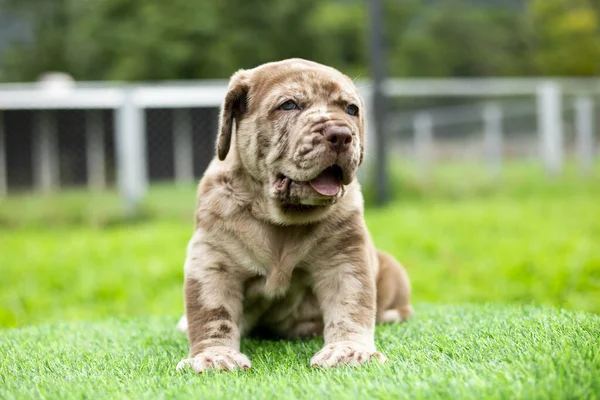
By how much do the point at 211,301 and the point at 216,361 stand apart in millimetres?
323

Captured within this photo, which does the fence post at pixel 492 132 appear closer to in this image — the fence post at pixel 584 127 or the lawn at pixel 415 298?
the lawn at pixel 415 298

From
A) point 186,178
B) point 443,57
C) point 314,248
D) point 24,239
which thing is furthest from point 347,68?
point 314,248

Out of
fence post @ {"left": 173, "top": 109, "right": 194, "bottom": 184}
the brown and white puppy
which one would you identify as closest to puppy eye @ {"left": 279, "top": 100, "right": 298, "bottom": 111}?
the brown and white puppy

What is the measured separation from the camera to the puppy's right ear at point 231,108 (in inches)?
123

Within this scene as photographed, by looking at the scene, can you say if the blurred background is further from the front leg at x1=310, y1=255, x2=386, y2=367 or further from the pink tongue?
the front leg at x1=310, y1=255, x2=386, y2=367

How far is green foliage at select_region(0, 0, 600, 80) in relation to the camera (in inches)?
961

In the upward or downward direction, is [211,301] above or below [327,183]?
below

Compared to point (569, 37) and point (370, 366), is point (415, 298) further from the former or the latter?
point (569, 37)

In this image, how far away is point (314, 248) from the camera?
10.0ft

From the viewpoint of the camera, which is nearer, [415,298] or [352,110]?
[352,110]

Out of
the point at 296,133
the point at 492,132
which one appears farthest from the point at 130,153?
the point at 492,132

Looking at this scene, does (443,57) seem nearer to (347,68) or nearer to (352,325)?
(347,68)

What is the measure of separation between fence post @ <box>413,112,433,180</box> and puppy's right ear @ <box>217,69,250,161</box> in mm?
10071

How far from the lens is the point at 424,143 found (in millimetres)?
15281
